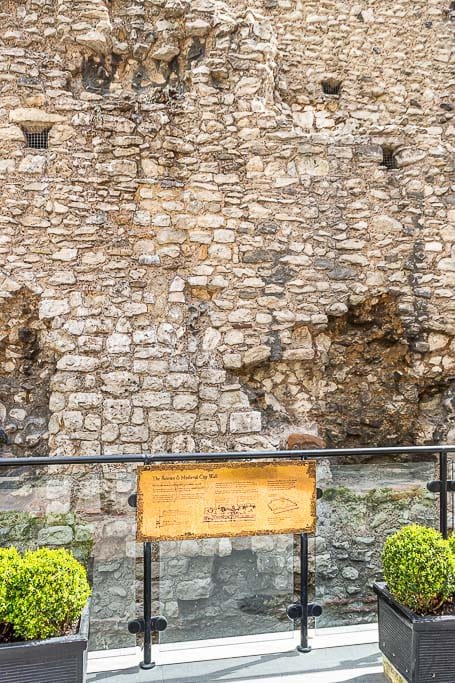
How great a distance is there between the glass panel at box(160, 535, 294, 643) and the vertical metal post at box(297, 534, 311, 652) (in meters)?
0.05

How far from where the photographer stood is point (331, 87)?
6098mm

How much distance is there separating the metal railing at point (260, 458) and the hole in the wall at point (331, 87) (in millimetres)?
4631

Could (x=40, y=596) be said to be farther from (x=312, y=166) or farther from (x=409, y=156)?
(x=409, y=156)

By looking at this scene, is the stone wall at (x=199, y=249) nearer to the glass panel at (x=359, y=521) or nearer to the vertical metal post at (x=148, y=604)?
the glass panel at (x=359, y=521)

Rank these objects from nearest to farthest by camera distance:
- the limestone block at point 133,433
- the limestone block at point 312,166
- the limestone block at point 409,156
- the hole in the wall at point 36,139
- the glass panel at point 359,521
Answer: the glass panel at point 359,521
the limestone block at point 133,433
the hole in the wall at point 36,139
the limestone block at point 312,166
the limestone block at point 409,156

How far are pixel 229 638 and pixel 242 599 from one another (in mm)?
A: 199

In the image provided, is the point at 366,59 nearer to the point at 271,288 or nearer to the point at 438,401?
the point at 271,288

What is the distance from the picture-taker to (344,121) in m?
6.01

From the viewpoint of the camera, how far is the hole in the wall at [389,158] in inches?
221

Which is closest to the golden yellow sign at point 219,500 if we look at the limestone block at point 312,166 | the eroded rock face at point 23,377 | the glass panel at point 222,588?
the glass panel at point 222,588

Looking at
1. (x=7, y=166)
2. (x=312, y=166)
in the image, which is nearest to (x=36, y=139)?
(x=7, y=166)

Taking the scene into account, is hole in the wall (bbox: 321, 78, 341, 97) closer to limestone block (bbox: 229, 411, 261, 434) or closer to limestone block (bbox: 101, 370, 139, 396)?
limestone block (bbox: 229, 411, 261, 434)

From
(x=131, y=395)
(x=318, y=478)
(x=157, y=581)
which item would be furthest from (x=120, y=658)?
(x=131, y=395)

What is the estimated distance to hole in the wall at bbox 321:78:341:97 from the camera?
6.05m
